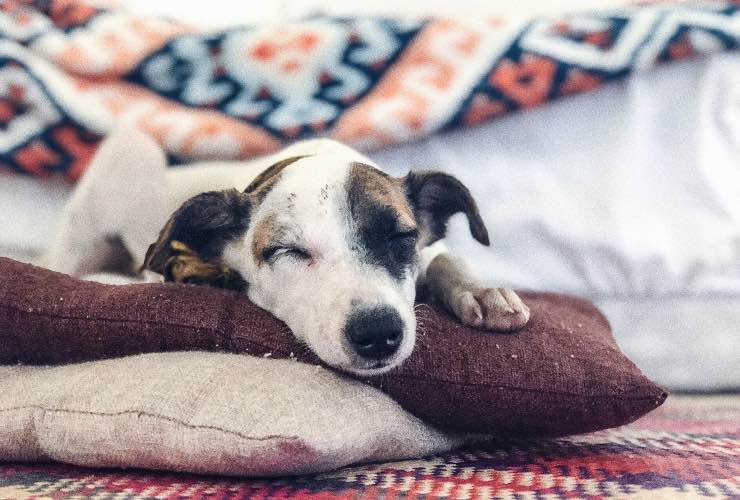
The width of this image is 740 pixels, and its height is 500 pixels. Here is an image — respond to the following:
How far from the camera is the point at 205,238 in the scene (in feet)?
5.06

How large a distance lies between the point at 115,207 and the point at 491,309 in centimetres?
113

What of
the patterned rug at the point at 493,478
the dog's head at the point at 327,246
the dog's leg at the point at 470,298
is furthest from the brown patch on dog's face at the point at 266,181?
the patterned rug at the point at 493,478

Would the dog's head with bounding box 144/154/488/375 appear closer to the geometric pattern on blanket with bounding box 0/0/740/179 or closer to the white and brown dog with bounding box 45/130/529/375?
the white and brown dog with bounding box 45/130/529/375

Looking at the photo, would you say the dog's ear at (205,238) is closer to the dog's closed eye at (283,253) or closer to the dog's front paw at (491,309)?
the dog's closed eye at (283,253)

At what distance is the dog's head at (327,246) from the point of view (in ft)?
3.75

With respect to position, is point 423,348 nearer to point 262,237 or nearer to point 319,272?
point 319,272

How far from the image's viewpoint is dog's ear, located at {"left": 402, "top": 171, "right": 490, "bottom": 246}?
4.74 ft

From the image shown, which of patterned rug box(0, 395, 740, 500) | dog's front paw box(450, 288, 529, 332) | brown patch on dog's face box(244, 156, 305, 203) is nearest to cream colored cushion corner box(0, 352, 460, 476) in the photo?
patterned rug box(0, 395, 740, 500)

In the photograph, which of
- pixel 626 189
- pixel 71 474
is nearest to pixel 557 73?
pixel 626 189

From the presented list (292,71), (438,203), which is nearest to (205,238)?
(438,203)

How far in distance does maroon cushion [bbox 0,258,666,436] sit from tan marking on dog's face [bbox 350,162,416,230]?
194mm

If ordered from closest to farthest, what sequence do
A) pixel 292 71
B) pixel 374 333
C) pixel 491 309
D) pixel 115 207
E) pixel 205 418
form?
pixel 205 418, pixel 374 333, pixel 491 309, pixel 115 207, pixel 292 71

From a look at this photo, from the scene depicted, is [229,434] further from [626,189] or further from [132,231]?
[626,189]

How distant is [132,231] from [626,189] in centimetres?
133
